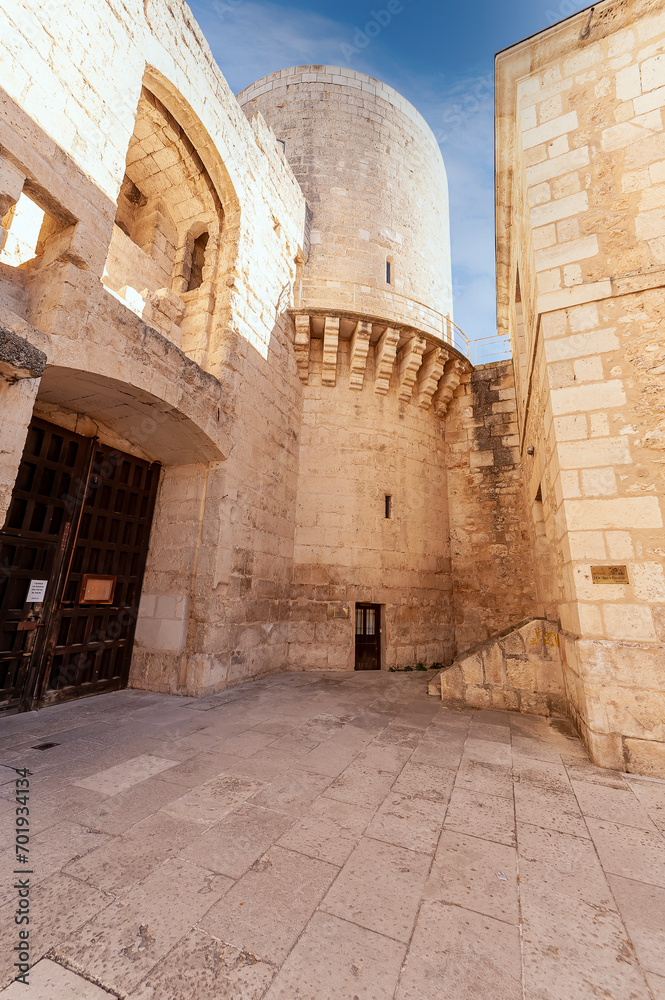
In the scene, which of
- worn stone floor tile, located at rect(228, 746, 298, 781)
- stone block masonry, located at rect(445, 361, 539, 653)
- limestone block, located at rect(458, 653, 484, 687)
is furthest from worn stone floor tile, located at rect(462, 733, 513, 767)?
stone block masonry, located at rect(445, 361, 539, 653)

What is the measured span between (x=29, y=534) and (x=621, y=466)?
17.9 feet

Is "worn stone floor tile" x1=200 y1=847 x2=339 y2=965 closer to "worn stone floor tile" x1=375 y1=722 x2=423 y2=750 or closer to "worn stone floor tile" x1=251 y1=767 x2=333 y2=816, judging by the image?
"worn stone floor tile" x1=251 y1=767 x2=333 y2=816

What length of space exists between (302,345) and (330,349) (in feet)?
1.67

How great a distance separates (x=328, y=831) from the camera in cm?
213

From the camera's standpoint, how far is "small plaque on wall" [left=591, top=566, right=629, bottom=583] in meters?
3.27

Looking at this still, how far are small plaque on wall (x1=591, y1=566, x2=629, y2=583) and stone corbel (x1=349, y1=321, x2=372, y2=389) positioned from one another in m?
5.47

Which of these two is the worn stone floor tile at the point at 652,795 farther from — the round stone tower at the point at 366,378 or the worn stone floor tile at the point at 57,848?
the round stone tower at the point at 366,378

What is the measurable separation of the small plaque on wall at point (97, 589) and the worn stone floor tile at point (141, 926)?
11.1 ft

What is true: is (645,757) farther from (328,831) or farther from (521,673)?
(328,831)

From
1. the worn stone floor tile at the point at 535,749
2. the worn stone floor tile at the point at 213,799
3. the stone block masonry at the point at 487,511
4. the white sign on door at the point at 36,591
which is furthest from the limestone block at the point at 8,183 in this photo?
the stone block masonry at the point at 487,511

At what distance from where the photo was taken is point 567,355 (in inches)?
150

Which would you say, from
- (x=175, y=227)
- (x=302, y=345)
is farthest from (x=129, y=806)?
(x=175, y=227)

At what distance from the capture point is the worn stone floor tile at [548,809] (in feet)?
7.41

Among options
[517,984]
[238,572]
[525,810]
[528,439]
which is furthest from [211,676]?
[528,439]
